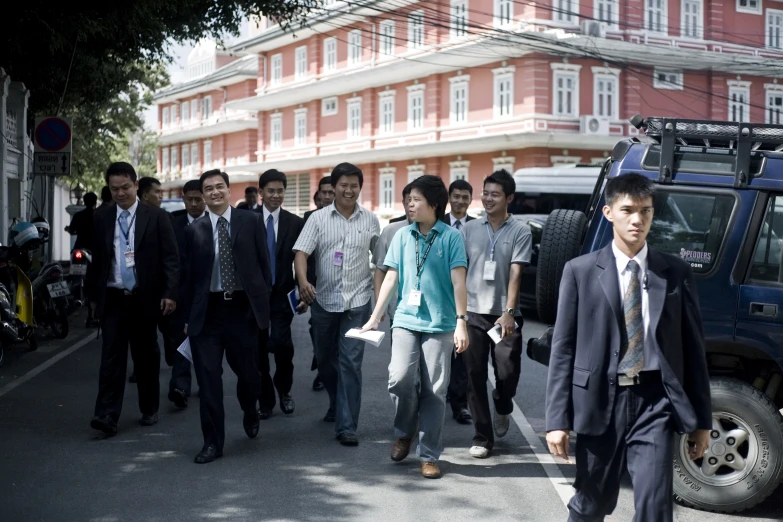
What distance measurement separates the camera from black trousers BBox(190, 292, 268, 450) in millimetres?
7141

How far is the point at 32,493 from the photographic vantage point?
6.20 meters

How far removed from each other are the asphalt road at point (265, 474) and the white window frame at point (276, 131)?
46.5 meters

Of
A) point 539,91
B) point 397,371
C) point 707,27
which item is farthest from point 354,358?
point 707,27

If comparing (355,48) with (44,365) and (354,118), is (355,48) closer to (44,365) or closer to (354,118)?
(354,118)

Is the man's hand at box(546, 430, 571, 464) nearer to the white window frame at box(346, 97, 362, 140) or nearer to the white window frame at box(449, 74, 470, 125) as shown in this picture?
the white window frame at box(449, 74, 470, 125)

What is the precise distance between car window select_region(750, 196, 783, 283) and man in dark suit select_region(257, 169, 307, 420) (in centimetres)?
415

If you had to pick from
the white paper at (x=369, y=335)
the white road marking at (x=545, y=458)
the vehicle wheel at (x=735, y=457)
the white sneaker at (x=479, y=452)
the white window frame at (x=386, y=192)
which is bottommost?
the white road marking at (x=545, y=458)

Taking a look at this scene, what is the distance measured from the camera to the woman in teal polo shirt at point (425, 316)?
6.75 meters

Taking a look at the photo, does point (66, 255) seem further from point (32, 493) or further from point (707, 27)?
point (32, 493)

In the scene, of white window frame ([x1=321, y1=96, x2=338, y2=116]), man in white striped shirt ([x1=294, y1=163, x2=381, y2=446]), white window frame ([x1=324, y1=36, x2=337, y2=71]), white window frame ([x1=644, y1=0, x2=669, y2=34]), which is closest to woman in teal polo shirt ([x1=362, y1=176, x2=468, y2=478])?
man in white striped shirt ([x1=294, y1=163, x2=381, y2=446])

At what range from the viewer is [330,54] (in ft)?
163

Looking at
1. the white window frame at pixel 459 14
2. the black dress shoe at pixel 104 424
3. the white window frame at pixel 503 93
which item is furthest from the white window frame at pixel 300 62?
the black dress shoe at pixel 104 424

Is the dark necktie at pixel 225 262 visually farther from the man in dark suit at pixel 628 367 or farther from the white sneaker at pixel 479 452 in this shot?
the man in dark suit at pixel 628 367

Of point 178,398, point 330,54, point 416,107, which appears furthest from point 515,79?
point 178,398
